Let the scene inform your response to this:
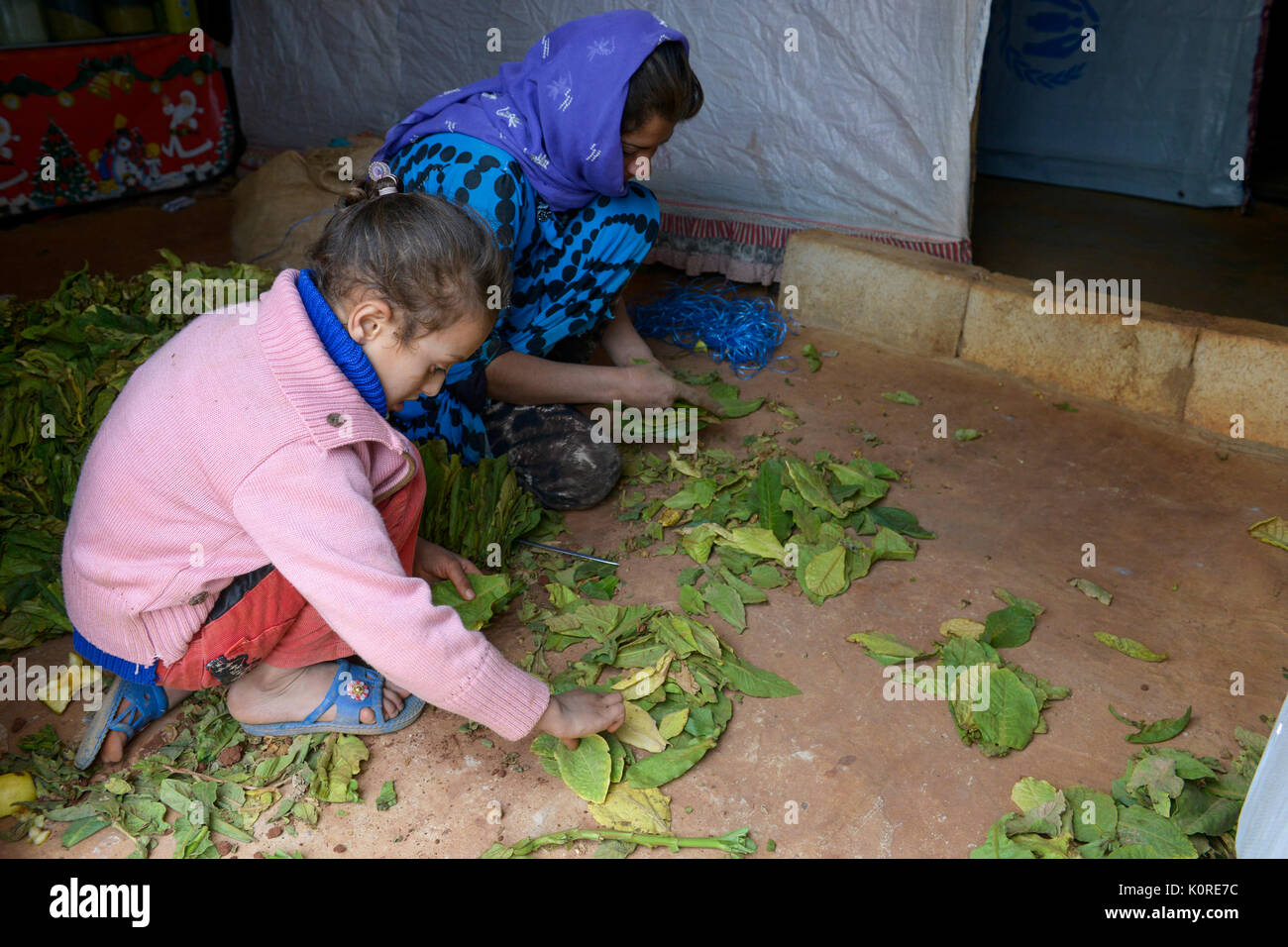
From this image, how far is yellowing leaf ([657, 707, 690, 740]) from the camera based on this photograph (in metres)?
1.82

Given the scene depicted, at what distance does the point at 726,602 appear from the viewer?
2.19 m

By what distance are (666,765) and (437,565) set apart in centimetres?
70

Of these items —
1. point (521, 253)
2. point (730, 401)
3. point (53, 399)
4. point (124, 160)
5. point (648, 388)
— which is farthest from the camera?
point (124, 160)

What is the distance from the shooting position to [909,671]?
2.00 m

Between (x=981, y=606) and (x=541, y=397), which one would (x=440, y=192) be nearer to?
(x=541, y=397)

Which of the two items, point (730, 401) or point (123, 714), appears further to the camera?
point (730, 401)

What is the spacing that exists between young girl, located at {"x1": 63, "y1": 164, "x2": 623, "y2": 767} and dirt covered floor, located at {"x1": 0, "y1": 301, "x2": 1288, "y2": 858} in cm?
29

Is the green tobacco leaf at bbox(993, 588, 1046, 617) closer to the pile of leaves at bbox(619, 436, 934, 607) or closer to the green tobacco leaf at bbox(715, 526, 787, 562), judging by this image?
the pile of leaves at bbox(619, 436, 934, 607)

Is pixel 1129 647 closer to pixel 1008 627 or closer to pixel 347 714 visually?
pixel 1008 627

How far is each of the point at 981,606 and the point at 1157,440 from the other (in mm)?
1135

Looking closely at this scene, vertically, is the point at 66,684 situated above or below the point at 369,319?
below

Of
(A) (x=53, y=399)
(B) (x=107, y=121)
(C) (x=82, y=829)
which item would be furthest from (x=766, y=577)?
(B) (x=107, y=121)

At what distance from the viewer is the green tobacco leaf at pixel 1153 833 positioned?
5.20 feet
